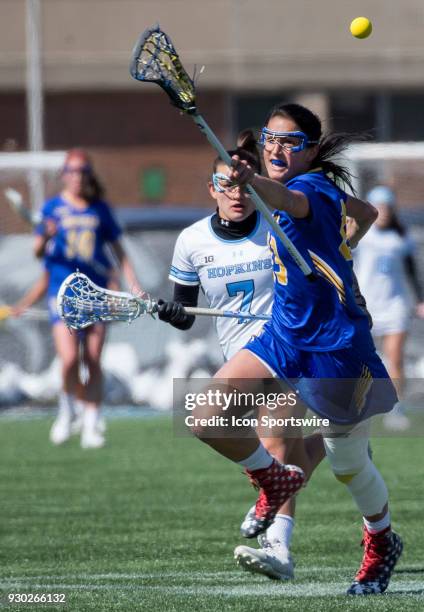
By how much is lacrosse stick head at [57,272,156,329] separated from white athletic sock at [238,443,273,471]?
697 mm

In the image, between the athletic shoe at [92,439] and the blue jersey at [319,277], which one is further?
the athletic shoe at [92,439]

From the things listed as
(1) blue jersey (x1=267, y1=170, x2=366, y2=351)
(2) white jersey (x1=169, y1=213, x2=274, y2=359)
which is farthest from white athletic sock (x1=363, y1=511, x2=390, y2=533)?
(2) white jersey (x1=169, y1=213, x2=274, y2=359)

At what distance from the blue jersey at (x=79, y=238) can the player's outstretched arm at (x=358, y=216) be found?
5287 mm

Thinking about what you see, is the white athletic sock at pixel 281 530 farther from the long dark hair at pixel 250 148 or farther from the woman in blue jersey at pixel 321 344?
the long dark hair at pixel 250 148

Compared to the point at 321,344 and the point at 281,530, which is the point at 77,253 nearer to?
the point at 281,530

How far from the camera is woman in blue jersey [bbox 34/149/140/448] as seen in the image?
35.3 feet

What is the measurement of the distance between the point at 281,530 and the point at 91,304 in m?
1.16

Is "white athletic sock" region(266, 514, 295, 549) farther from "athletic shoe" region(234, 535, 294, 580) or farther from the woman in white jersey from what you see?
the woman in white jersey

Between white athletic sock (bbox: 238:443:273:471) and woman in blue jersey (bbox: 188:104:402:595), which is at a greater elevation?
woman in blue jersey (bbox: 188:104:402:595)

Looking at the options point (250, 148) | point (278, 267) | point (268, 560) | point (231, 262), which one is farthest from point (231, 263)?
point (268, 560)

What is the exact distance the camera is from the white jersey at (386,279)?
12.1 meters

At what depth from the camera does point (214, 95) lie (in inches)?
840

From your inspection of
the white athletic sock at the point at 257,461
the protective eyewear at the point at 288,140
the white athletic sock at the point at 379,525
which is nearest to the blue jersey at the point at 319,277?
the protective eyewear at the point at 288,140

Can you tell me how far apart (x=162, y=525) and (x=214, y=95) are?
1491cm
